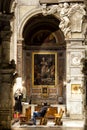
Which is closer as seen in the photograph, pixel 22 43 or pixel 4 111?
pixel 4 111

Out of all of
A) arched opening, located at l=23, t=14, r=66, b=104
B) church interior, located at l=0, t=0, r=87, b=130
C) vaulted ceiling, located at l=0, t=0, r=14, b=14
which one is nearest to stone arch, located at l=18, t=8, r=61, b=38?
church interior, located at l=0, t=0, r=87, b=130

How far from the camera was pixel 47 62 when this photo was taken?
3366 cm

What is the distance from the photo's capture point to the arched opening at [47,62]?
33344mm

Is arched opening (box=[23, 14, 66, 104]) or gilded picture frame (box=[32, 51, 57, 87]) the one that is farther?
gilded picture frame (box=[32, 51, 57, 87])

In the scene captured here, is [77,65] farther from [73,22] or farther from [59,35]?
[59,35]

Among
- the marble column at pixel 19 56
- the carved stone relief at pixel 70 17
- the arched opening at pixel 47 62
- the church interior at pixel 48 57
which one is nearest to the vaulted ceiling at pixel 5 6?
the church interior at pixel 48 57

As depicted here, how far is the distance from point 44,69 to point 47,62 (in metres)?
0.56

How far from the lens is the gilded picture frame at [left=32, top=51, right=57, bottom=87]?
1321 inches

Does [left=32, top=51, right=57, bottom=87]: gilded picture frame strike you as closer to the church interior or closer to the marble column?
the church interior

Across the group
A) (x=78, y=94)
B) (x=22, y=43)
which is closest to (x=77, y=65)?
(x=78, y=94)

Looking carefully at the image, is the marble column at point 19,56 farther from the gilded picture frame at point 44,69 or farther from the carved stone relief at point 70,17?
the carved stone relief at point 70,17

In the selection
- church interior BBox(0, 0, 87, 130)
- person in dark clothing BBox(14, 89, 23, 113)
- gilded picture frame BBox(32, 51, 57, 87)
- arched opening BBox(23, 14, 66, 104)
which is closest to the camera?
person in dark clothing BBox(14, 89, 23, 113)

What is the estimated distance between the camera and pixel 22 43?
3147cm

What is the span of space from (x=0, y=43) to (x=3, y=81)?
1.54 m
